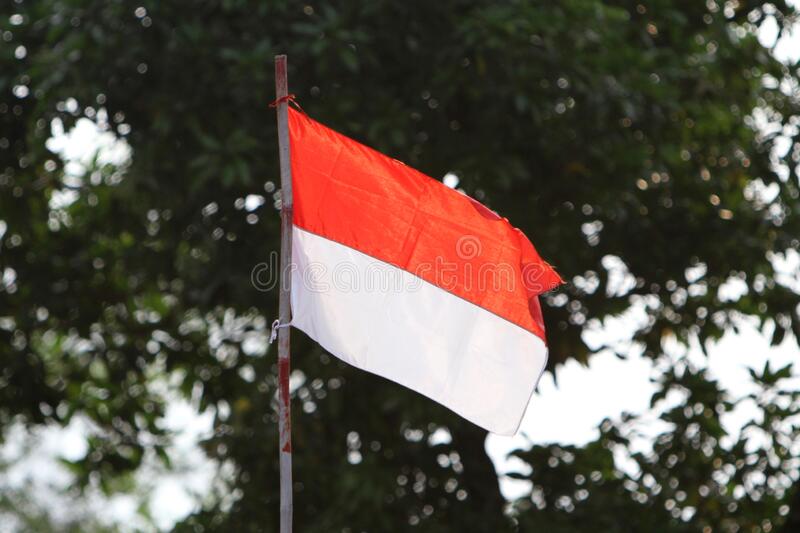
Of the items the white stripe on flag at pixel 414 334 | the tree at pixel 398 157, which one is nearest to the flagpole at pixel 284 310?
the white stripe on flag at pixel 414 334

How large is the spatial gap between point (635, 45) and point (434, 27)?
1.66 meters

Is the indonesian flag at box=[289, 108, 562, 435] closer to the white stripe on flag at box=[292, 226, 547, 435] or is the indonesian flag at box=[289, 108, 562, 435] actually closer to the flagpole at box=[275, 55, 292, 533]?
the white stripe on flag at box=[292, 226, 547, 435]

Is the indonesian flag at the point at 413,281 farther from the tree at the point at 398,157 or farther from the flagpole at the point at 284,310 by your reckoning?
the tree at the point at 398,157

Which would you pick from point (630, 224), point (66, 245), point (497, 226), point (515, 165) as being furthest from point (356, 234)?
point (66, 245)

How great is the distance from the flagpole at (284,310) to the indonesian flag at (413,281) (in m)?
0.14

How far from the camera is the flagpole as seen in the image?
5074mm

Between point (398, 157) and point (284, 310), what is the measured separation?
3.12 metres

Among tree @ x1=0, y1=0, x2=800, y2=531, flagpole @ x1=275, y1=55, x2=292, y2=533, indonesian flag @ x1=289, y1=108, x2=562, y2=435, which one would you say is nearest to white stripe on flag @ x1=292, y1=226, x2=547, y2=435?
indonesian flag @ x1=289, y1=108, x2=562, y2=435

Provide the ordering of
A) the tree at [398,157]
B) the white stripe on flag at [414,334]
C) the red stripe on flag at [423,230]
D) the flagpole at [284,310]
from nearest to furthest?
the flagpole at [284,310]
the white stripe on flag at [414,334]
the red stripe on flag at [423,230]
the tree at [398,157]

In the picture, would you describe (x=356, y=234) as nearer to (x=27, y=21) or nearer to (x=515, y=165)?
(x=515, y=165)

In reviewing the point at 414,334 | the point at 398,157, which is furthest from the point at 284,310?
the point at 398,157

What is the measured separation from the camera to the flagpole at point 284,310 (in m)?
5.07

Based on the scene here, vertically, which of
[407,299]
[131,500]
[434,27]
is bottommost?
[131,500]

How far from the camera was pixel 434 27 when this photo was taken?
331 inches
